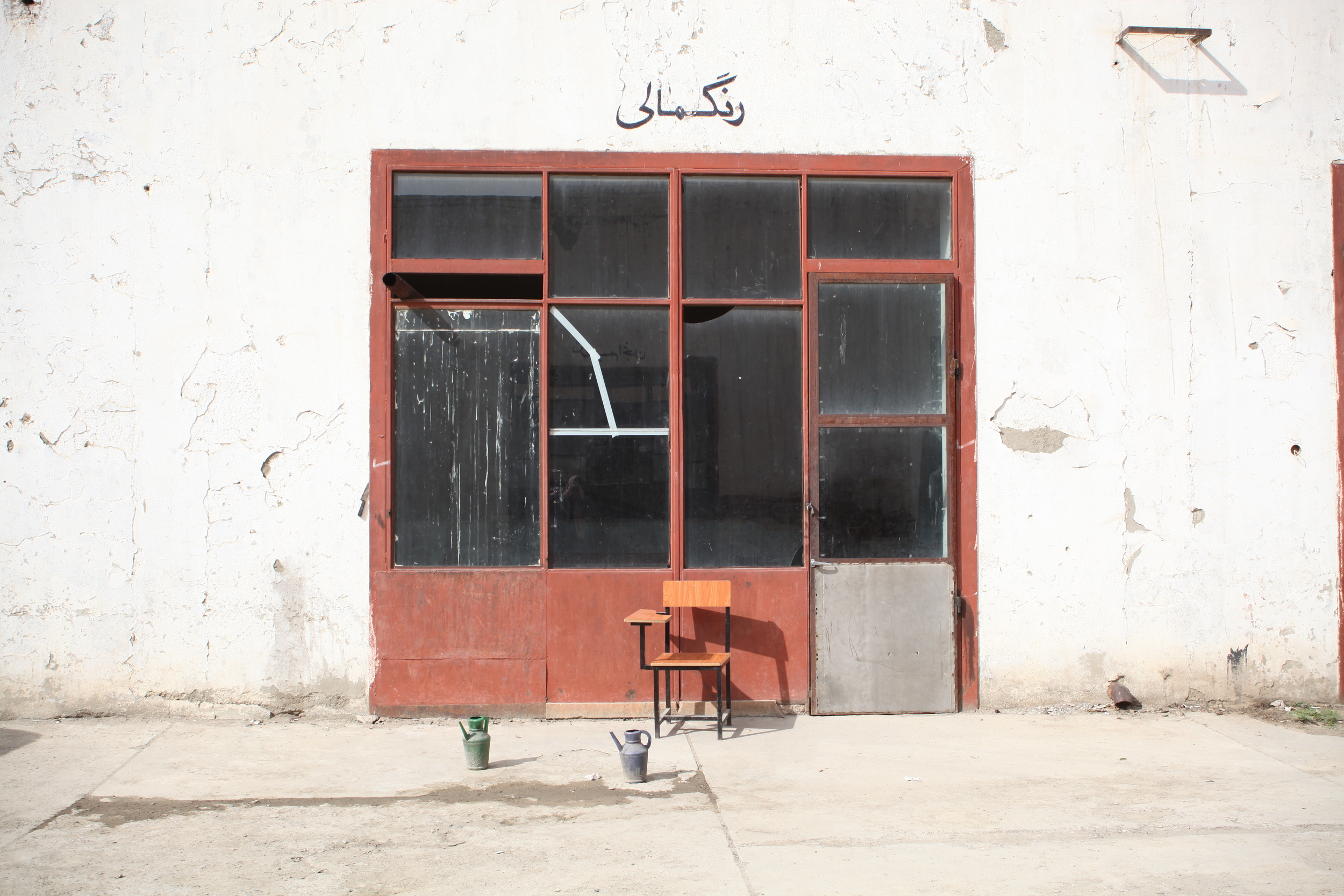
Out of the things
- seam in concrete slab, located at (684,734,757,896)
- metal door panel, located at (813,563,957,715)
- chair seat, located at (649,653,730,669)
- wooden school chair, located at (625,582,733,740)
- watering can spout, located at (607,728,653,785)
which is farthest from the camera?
metal door panel, located at (813,563,957,715)

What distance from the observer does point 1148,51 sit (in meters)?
6.72

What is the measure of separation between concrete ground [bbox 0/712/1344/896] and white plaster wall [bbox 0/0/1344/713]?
636 mm

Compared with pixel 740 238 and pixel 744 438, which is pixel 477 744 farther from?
pixel 740 238

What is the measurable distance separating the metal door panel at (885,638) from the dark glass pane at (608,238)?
2234mm

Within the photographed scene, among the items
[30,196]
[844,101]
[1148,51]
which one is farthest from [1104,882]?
[30,196]

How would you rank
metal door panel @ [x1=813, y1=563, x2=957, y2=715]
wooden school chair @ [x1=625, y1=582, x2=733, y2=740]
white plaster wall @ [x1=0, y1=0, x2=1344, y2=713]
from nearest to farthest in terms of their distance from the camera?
wooden school chair @ [x1=625, y1=582, x2=733, y2=740], white plaster wall @ [x1=0, y1=0, x2=1344, y2=713], metal door panel @ [x1=813, y1=563, x2=957, y2=715]

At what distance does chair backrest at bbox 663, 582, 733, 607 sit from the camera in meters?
6.23

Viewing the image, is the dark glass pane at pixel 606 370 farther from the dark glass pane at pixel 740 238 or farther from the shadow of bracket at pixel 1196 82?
the shadow of bracket at pixel 1196 82

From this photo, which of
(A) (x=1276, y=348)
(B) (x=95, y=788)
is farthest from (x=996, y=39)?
(B) (x=95, y=788)

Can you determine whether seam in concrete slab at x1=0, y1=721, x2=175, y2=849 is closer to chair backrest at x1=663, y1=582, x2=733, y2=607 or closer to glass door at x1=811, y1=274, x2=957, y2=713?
chair backrest at x1=663, y1=582, x2=733, y2=607

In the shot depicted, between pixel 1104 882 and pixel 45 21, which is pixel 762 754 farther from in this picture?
pixel 45 21

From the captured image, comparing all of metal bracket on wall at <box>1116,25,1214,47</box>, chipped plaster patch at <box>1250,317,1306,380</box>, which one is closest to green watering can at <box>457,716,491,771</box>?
chipped plaster patch at <box>1250,317,1306,380</box>

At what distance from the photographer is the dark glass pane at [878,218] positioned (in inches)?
262

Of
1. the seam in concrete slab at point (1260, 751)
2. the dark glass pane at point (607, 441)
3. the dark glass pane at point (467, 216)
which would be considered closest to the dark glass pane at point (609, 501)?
the dark glass pane at point (607, 441)
